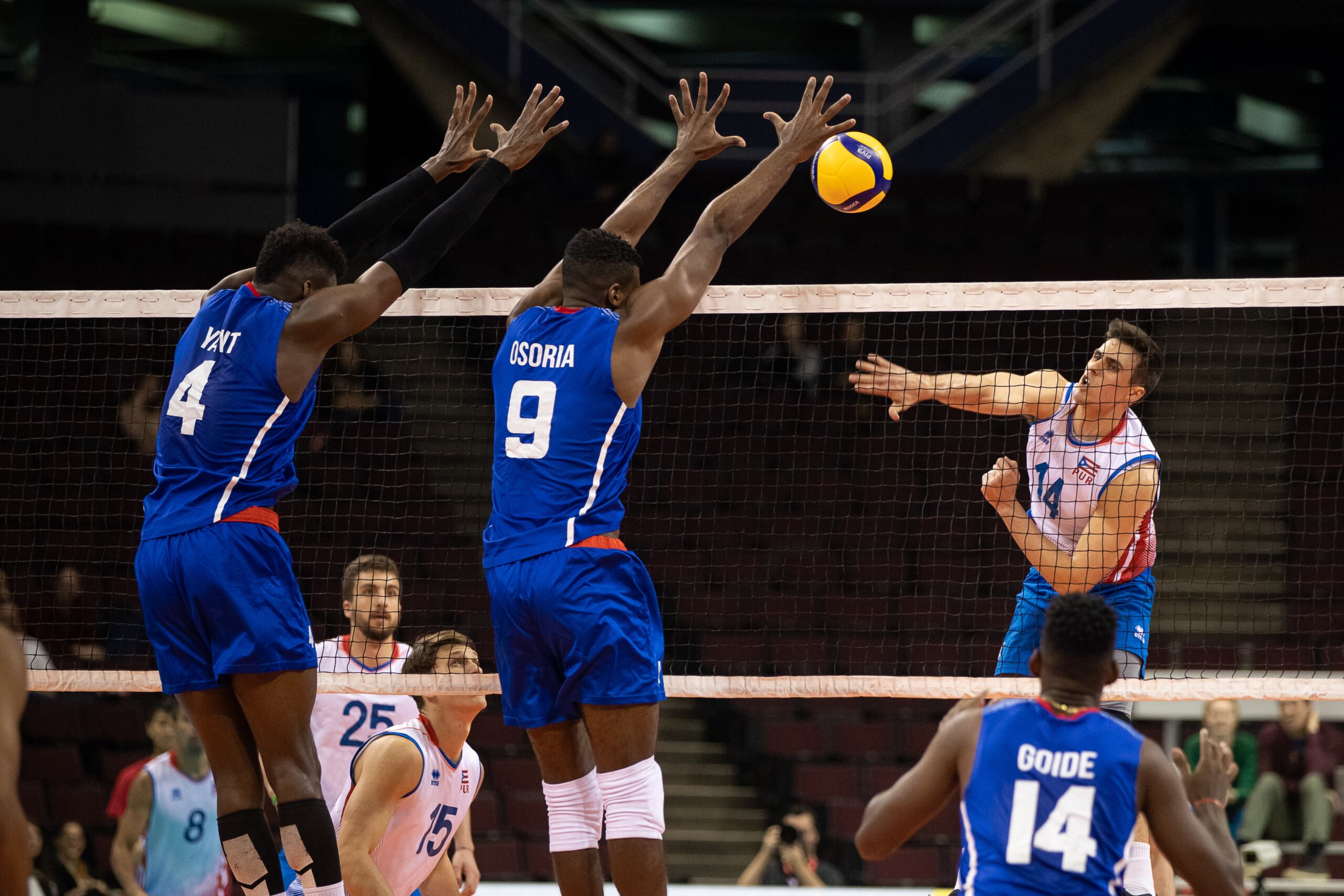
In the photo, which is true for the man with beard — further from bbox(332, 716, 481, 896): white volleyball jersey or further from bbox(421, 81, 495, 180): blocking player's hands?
bbox(421, 81, 495, 180): blocking player's hands

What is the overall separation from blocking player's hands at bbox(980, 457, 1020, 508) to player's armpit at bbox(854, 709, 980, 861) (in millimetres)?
2151

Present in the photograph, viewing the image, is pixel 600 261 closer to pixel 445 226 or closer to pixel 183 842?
pixel 445 226

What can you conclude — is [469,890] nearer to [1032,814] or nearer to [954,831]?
[1032,814]

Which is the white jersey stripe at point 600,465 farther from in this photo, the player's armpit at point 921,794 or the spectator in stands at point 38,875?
the spectator in stands at point 38,875

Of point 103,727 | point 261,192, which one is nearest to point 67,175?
point 261,192

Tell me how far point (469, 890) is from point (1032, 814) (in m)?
3.74

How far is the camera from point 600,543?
5.42 meters

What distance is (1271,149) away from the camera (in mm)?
24734

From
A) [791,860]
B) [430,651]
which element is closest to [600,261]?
[430,651]

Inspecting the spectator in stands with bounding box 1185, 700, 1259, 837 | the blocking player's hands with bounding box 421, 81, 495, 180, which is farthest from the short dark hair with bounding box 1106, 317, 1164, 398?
the spectator in stands with bounding box 1185, 700, 1259, 837

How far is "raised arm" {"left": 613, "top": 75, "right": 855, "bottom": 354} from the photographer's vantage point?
5.45 meters

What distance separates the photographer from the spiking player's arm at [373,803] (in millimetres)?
5988

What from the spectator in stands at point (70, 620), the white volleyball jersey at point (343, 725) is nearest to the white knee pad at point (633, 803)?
the white volleyball jersey at point (343, 725)

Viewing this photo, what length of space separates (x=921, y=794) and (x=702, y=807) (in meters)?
10.8
